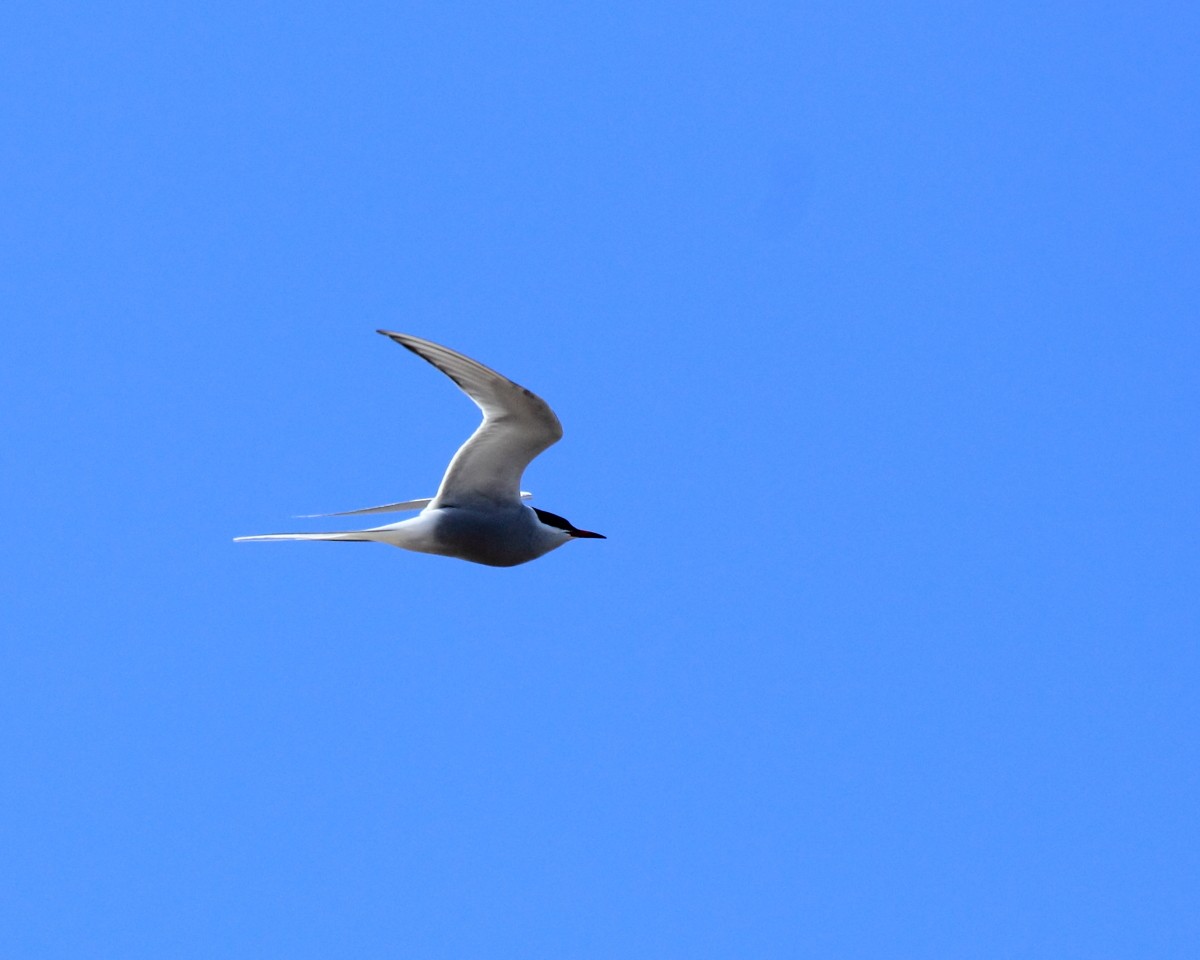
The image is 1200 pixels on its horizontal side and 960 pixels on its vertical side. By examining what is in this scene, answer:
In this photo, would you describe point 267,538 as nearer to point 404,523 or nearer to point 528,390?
point 404,523

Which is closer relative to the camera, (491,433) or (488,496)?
(491,433)

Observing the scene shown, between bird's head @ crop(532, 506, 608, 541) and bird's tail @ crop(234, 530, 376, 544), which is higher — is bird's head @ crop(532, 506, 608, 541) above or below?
above

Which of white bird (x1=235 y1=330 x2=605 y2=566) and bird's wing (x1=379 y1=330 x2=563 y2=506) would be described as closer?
bird's wing (x1=379 y1=330 x2=563 y2=506)

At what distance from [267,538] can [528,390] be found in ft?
6.71

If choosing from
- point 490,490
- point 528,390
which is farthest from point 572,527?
point 528,390

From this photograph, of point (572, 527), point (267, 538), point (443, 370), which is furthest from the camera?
point (572, 527)

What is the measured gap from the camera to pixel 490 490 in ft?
33.2

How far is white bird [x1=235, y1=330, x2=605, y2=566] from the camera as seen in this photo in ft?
30.6

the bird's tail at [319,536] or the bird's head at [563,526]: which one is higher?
the bird's head at [563,526]

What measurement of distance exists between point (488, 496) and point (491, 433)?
66 centimetres

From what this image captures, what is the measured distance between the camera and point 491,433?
380 inches

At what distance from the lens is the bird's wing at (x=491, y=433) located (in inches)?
350

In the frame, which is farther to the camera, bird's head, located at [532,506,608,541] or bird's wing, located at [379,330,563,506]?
bird's head, located at [532,506,608,541]

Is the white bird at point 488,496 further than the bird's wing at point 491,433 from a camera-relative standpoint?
Yes
